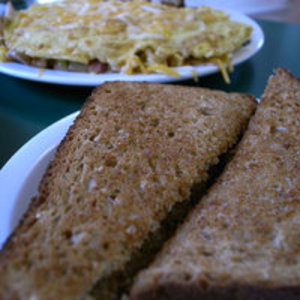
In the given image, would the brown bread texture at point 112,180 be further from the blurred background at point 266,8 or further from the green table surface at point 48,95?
the blurred background at point 266,8

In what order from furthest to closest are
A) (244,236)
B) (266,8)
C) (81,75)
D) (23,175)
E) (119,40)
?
(266,8)
(119,40)
(81,75)
(23,175)
(244,236)

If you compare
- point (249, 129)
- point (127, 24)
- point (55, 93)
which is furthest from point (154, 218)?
point (127, 24)

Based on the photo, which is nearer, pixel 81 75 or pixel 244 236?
pixel 244 236

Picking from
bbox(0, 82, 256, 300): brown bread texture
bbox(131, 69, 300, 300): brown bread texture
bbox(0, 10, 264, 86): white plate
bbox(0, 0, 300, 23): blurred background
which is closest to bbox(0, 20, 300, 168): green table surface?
bbox(0, 10, 264, 86): white plate

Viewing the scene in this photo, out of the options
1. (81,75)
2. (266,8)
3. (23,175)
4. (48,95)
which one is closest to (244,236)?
(23,175)

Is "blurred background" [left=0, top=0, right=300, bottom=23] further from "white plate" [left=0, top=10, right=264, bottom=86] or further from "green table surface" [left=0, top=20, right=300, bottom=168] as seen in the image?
"white plate" [left=0, top=10, right=264, bottom=86]

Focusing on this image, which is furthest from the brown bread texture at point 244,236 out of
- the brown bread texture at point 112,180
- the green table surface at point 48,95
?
the green table surface at point 48,95

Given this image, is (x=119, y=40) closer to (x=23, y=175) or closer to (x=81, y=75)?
A: (x=81, y=75)
